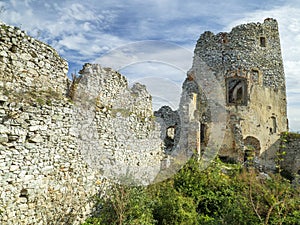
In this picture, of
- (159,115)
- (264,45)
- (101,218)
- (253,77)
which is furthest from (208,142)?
(101,218)

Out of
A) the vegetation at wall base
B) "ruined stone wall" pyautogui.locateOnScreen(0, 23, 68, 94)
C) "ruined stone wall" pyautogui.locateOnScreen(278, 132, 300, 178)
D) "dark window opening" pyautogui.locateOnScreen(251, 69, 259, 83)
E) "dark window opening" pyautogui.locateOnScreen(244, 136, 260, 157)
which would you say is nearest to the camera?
"ruined stone wall" pyautogui.locateOnScreen(0, 23, 68, 94)

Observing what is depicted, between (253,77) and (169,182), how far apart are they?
35.2 feet

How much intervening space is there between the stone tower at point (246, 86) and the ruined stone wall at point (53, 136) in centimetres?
857

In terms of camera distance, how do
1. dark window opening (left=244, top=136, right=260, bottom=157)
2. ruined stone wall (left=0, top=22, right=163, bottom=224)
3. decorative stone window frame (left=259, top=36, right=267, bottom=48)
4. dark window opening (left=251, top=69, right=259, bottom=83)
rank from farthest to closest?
decorative stone window frame (left=259, top=36, right=267, bottom=48) → dark window opening (left=251, top=69, right=259, bottom=83) → dark window opening (left=244, top=136, right=260, bottom=157) → ruined stone wall (left=0, top=22, right=163, bottom=224)

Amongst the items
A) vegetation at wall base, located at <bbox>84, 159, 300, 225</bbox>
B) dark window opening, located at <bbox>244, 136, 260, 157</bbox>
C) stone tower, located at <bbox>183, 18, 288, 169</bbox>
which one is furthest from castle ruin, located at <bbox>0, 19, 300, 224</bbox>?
dark window opening, located at <bbox>244, 136, 260, 157</bbox>

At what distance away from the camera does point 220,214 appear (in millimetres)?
8406

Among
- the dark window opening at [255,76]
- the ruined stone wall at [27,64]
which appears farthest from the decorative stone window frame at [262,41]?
the ruined stone wall at [27,64]

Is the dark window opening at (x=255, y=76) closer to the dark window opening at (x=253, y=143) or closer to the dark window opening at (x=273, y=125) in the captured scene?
the dark window opening at (x=273, y=125)

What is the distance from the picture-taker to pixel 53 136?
5.76 meters

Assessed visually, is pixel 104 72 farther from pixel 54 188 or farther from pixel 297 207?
pixel 297 207

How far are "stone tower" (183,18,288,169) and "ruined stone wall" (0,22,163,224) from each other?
8570 millimetres

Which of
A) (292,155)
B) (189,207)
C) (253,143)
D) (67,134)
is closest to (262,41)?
(253,143)

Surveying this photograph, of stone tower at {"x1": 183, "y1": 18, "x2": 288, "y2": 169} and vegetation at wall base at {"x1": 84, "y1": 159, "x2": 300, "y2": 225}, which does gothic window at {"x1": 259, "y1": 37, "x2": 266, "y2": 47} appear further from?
vegetation at wall base at {"x1": 84, "y1": 159, "x2": 300, "y2": 225}

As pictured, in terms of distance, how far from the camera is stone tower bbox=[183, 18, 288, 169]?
630 inches
